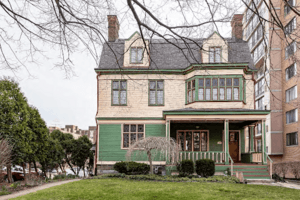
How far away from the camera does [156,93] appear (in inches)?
758

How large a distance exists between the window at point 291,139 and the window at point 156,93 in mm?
19755

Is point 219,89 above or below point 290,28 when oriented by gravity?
above

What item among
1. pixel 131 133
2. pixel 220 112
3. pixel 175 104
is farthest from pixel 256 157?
pixel 131 133

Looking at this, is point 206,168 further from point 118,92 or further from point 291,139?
point 291,139

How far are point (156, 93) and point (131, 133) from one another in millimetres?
2970

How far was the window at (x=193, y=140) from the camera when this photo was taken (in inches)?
755

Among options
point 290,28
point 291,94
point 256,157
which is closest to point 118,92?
point 256,157

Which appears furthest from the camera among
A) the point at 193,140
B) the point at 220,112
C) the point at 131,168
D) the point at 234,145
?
the point at 234,145

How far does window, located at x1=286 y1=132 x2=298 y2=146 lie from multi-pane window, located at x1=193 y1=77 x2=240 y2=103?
17.7m

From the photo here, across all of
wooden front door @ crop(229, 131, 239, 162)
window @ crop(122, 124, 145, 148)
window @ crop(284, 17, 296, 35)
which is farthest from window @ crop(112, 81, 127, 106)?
window @ crop(284, 17, 296, 35)

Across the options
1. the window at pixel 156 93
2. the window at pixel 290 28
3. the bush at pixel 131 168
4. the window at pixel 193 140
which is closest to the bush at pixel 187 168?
the bush at pixel 131 168

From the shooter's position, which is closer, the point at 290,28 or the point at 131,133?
the point at 290,28

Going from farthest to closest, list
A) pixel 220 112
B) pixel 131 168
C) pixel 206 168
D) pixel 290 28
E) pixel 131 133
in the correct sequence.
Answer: pixel 131 133 → pixel 220 112 → pixel 131 168 → pixel 206 168 → pixel 290 28

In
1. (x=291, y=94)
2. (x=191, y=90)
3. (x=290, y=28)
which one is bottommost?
(x=290, y=28)
